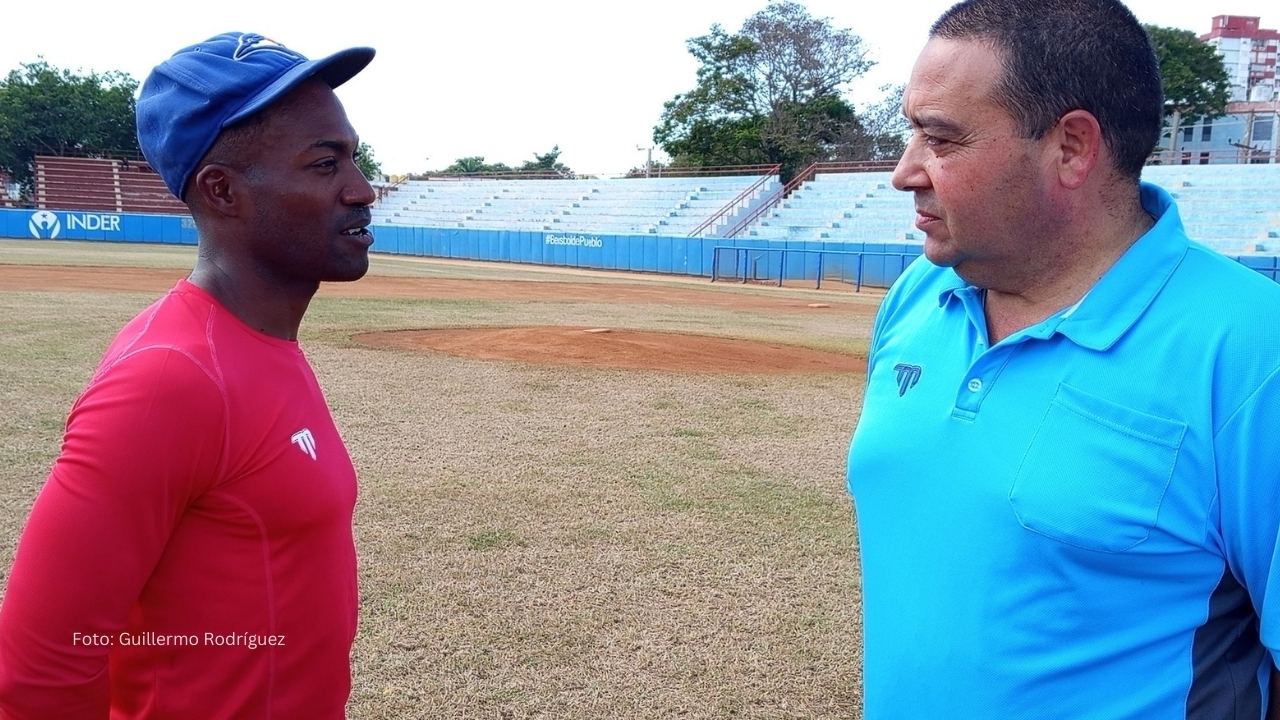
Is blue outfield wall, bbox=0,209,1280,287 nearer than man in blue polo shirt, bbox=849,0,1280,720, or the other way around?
man in blue polo shirt, bbox=849,0,1280,720

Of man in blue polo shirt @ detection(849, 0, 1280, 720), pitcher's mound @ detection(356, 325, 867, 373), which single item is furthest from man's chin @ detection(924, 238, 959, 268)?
pitcher's mound @ detection(356, 325, 867, 373)

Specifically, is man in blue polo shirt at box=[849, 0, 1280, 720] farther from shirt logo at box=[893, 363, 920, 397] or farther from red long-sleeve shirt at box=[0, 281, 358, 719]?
red long-sleeve shirt at box=[0, 281, 358, 719]

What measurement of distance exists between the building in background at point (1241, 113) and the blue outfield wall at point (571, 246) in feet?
66.6

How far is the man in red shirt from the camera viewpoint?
151 cm

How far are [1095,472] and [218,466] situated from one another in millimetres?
1479

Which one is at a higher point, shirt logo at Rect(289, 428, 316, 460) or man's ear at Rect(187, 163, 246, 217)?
man's ear at Rect(187, 163, 246, 217)

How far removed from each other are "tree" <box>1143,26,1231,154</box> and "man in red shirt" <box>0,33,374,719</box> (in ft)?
193

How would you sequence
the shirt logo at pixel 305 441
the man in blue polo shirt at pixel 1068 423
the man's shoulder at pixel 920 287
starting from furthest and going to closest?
the man's shoulder at pixel 920 287 < the shirt logo at pixel 305 441 < the man in blue polo shirt at pixel 1068 423

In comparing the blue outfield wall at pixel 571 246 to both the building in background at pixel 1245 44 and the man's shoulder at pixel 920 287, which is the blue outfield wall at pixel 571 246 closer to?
the man's shoulder at pixel 920 287

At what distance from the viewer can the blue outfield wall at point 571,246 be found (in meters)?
32.0

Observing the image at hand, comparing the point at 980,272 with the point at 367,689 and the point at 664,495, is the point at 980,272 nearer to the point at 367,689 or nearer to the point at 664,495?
the point at 367,689

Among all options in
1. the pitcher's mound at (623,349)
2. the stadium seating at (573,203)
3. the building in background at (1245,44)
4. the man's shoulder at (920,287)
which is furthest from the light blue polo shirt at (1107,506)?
the building in background at (1245,44)

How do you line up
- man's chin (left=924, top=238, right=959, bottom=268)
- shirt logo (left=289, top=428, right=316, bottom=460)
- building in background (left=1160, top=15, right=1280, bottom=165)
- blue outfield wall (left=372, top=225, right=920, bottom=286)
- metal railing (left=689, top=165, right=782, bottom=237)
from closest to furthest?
shirt logo (left=289, top=428, right=316, bottom=460) → man's chin (left=924, top=238, right=959, bottom=268) → blue outfield wall (left=372, top=225, right=920, bottom=286) → metal railing (left=689, top=165, right=782, bottom=237) → building in background (left=1160, top=15, right=1280, bottom=165)

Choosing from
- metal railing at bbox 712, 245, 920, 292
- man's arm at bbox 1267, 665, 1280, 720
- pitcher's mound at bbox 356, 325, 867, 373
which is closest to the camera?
man's arm at bbox 1267, 665, 1280, 720
